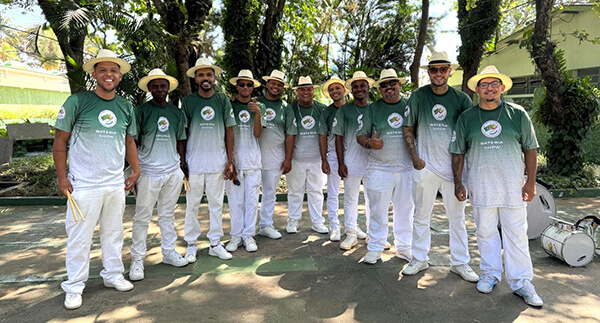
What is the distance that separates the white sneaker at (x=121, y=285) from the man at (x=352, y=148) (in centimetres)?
254

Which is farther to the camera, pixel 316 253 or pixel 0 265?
pixel 316 253

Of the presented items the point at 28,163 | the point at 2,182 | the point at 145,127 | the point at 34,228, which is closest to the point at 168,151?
the point at 145,127

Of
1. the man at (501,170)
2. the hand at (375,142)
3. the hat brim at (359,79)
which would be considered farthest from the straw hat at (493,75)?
the hat brim at (359,79)

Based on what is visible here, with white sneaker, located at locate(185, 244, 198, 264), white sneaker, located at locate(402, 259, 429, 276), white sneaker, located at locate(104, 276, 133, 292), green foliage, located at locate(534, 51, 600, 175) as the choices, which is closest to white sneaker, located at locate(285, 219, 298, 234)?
white sneaker, located at locate(185, 244, 198, 264)

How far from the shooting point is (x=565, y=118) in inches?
360

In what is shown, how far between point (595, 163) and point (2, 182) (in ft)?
47.3

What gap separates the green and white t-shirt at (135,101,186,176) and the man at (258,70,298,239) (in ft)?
4.54

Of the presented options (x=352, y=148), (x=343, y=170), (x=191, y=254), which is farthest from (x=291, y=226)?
(x=191, y=254)

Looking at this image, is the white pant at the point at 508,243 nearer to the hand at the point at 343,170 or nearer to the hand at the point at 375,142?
the hand at the point at 375,142

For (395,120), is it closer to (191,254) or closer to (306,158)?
(306,158)

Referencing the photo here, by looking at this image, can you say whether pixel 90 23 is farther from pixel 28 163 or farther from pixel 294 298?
pixel 294 298

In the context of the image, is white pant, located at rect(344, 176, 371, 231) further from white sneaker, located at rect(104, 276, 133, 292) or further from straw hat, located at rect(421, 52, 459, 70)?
white sneaker, located at rect(104, 276, 133, 292)

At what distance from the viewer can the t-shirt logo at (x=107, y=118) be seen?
3.78 m

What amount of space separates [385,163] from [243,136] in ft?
5.87
